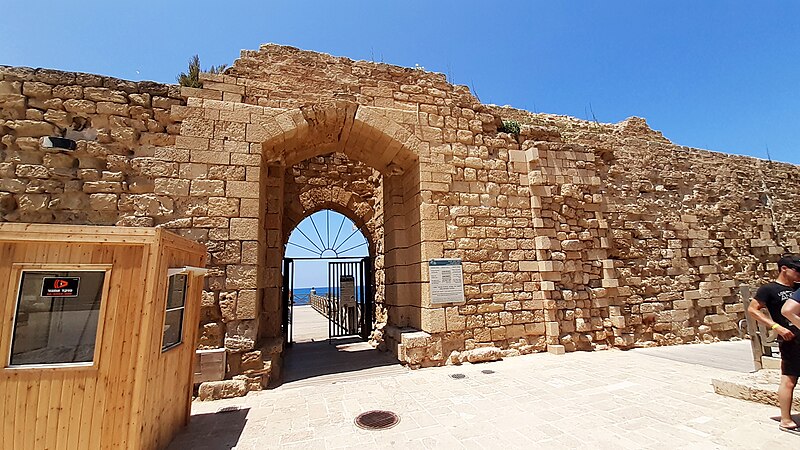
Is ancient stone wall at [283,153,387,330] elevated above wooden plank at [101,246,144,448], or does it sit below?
above

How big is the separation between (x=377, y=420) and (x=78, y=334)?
2581 millimetres

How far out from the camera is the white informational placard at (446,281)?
5.49 metres

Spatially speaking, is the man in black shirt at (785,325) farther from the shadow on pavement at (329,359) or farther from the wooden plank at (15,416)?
the wooden plank at (15,416)

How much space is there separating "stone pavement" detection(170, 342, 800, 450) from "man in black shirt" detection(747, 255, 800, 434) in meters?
0.25

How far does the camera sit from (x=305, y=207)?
8.84m

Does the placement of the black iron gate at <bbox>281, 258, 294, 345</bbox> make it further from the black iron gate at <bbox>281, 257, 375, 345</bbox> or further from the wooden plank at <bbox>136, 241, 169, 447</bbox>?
the wooden plank at <bbox>136, 241, 169, 447</bbox>

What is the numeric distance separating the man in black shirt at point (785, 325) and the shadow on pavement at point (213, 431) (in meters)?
4.77

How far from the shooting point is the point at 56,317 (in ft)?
7.66

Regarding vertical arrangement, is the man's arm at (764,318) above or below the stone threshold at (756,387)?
above

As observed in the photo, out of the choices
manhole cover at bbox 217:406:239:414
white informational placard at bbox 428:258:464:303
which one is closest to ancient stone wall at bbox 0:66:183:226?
manhole cover at bbox 217:406:239:414

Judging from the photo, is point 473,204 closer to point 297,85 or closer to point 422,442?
point 297,85

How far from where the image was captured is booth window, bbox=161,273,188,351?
2.98 m

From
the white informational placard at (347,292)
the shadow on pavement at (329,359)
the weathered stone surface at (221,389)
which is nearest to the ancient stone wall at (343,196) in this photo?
the white informational placard at (347,292)

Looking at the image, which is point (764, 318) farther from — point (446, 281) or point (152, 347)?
point (152, 347)
